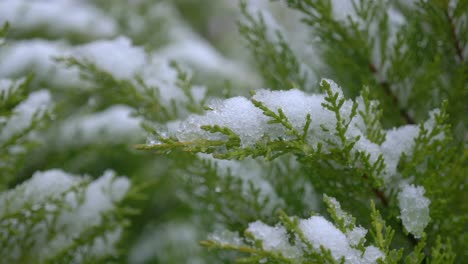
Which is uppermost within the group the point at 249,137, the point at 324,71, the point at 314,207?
the point at 324,71

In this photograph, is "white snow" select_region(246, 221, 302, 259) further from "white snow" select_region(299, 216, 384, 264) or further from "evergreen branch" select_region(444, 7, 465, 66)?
"evergreen branch" select_region(444, 7, 465, 66)

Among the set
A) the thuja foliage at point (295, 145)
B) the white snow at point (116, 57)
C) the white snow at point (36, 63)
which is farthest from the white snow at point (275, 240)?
Result: the white snow at point (36, 63)

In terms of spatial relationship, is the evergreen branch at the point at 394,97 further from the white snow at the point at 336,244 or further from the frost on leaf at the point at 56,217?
the frost on leaf at the point at 56,217

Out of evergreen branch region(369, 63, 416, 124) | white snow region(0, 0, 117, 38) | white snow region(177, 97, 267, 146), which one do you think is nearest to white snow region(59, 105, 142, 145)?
white snow region(0, 0, 117, 38)

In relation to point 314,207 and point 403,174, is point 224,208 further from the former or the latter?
point 403,174

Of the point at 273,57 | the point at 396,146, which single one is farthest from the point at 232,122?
the point at 273,57

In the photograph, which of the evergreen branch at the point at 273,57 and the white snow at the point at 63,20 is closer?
the evergreen branch at the point at 273,57

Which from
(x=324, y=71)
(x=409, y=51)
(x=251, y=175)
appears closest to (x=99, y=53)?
(x=251, y=175)
